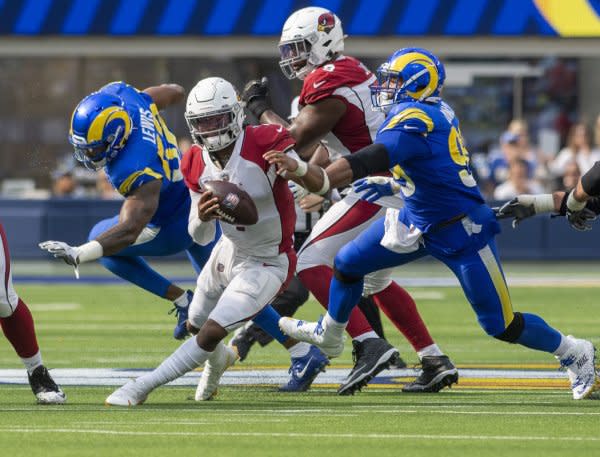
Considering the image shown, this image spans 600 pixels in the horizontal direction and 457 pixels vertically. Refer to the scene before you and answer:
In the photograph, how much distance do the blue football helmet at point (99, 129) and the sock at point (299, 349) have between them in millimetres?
1460

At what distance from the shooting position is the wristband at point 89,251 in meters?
Answer: 7.08

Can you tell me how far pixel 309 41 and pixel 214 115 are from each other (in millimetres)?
1444

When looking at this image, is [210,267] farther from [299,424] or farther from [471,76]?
[471,76]

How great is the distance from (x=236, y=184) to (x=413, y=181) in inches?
35.3

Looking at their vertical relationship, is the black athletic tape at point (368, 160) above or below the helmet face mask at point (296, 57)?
above

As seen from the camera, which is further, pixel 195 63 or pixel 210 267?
pixel 195 63

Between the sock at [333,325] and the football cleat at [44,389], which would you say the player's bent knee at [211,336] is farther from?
the football cleat at [44,389]

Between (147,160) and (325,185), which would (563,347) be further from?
(147,160)

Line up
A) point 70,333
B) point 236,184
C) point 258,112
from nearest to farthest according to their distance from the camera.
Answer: point 236,184 → point 258,112 → point 70,333

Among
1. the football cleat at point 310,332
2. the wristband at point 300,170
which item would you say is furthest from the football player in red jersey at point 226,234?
the wristband at point 300,170

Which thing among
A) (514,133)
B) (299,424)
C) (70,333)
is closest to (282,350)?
(70,333)

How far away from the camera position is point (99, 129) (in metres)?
7.80

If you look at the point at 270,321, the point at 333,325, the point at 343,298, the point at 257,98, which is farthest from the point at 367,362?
the point at 257,98

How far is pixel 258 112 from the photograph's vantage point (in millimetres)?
8422
